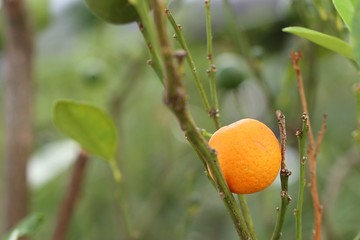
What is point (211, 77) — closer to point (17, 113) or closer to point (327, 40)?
point (327, 40)

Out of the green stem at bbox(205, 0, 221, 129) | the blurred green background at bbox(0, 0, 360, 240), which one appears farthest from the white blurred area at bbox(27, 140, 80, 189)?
the green stem at bbox(205, 0, 221, 129)

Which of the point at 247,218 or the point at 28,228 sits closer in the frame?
the point at 247,218

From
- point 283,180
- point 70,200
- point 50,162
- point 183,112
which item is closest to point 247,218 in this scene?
point 283,180

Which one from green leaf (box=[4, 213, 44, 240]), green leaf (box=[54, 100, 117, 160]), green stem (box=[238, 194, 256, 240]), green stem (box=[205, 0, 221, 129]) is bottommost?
green leaf (box=[4, 213, 44, 240])

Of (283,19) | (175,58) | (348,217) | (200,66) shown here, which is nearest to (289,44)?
(283,19)

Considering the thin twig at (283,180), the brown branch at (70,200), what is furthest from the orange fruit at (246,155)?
the brown branch at (70,200)

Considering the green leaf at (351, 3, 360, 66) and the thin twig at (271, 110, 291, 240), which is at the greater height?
the green leaf at (351, 3, 360, 66)

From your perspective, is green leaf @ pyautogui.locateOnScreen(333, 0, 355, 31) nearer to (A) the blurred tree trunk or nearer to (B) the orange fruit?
(B) the orange fruit
